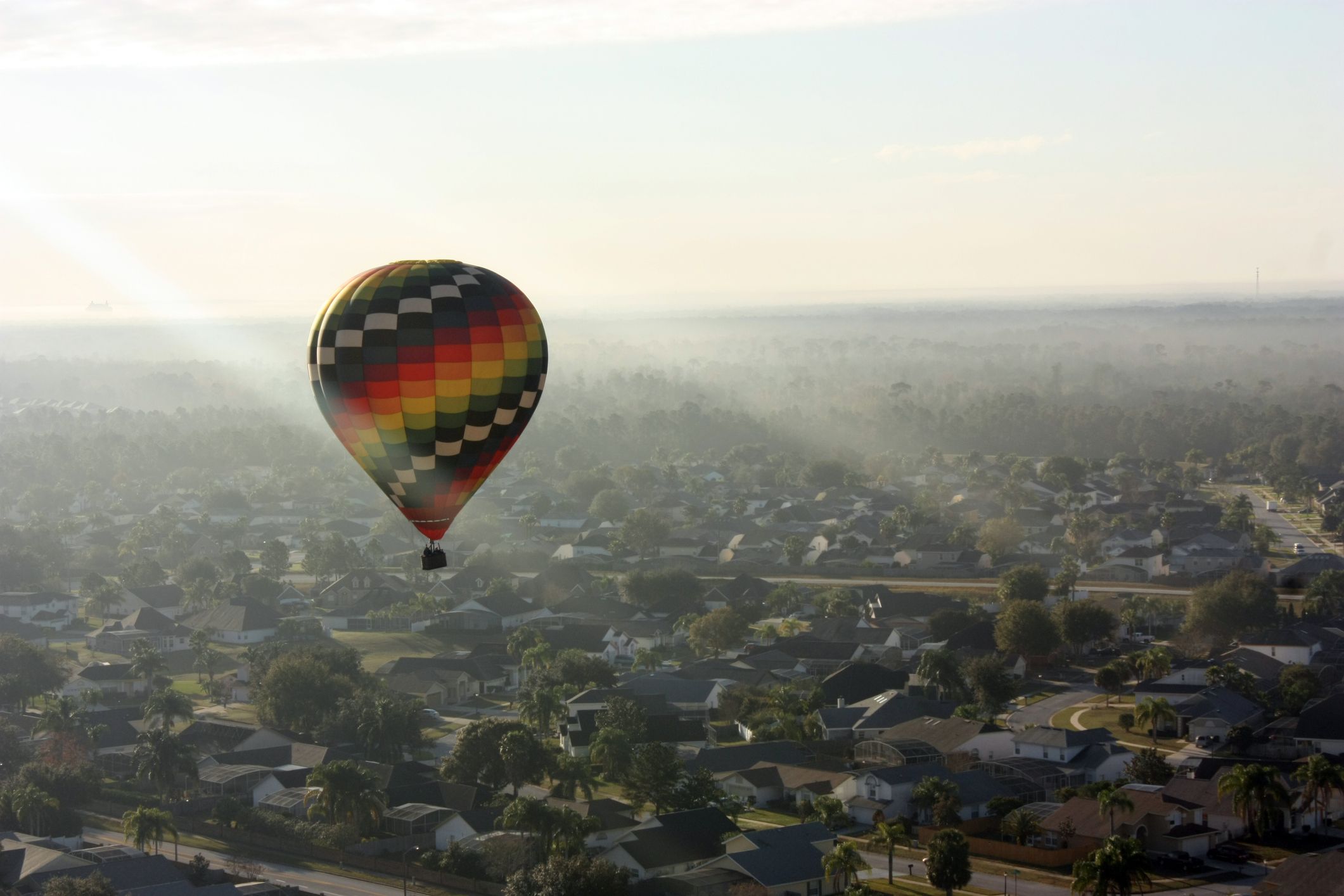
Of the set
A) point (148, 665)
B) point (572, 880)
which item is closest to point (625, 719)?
point (572, 880)

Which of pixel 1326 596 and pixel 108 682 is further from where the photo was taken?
pixel 1326 596

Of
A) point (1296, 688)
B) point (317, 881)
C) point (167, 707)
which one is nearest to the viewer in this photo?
point (317, 881)

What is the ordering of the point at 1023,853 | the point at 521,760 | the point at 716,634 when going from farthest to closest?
the point at 716,634
the point at 521,760
the point at 1023,853

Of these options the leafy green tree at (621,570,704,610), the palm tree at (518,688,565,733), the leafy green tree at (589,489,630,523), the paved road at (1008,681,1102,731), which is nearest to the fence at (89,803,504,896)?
the palm tree at (518,688,565,733)

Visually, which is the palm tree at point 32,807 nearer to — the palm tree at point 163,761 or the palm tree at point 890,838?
the palm tree at point 163,761

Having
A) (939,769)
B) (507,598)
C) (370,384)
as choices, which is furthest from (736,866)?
(507,598)

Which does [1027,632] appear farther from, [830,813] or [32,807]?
[32,807]
